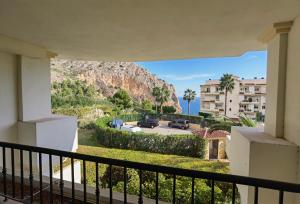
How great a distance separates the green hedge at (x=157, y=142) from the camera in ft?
40.3

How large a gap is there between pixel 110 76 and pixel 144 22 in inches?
1371

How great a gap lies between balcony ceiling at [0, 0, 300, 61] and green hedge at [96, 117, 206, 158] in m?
9.12

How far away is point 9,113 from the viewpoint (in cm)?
376

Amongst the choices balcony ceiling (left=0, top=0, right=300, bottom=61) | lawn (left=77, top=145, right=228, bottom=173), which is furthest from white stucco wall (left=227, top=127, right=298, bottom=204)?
lawn (left=77, top=145, right=228, bottom=173)

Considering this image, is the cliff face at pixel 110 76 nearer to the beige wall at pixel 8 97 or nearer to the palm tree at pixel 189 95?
the palm tree at pixel 189 95

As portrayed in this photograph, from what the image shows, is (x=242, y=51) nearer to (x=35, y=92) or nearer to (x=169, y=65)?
(x=35, y=92)

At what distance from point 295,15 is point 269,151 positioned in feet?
4.98

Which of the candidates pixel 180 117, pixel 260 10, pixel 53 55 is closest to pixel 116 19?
pixel 260 10

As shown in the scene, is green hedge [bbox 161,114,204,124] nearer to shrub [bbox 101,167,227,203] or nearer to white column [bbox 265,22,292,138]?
shrub [bbox 101,167,227,203]

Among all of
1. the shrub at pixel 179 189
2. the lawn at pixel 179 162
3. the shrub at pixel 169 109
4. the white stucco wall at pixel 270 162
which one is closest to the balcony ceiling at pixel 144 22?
the white stucco wall at pixel 270 162

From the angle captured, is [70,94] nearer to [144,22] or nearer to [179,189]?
[179,189]

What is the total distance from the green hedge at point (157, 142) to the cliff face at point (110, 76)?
14769mm

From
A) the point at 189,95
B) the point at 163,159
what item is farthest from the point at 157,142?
the point at 189,95

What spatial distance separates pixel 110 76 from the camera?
36500 mm
